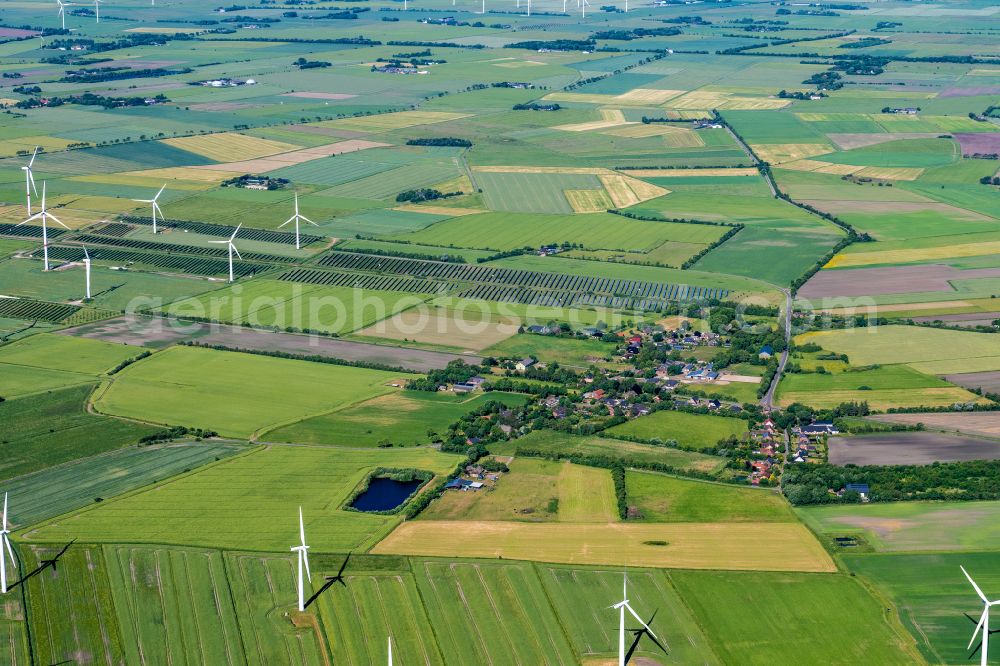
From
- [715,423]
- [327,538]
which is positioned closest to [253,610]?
[327,538]

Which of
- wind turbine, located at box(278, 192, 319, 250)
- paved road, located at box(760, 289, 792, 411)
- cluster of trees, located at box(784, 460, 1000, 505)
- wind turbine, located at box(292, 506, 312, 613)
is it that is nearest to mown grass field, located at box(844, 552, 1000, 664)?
Answer: cluster of trees, located at box(784, 460, 1000, 505)

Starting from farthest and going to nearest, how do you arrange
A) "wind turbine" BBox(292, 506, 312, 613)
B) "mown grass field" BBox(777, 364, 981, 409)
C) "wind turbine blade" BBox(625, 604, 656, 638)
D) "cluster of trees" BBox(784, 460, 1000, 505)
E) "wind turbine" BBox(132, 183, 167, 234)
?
1. "wind turbine" BBox(132, 183, 167, 234)
2. "mown grass field" BBox(777, 364, 981, 409)
3. "cluster of trees" BBox(784, 460, 1000, 505)
4. "wind turbine" BBox(292, 506, 312, 613)
5. "wind turbine blade" BBox(625, 604, 656, 638)

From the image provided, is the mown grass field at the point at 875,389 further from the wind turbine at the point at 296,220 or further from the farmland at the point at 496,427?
the wind turbine at the point at 296,220

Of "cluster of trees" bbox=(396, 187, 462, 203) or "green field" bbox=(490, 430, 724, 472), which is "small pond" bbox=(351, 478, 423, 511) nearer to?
"green field" bbox=(490, 430, 724, 472)

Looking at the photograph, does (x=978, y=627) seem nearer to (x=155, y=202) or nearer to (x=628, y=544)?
(x=628, y=544)

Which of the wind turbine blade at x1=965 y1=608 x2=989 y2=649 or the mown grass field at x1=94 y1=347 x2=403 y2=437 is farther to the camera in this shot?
the mown grass field at x1=94 y1=347 x2=403 y2=437

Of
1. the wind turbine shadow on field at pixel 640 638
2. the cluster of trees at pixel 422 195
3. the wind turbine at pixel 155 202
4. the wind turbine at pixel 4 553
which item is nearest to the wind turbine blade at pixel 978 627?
the wind turbine shadow on field at pixel 640 638
